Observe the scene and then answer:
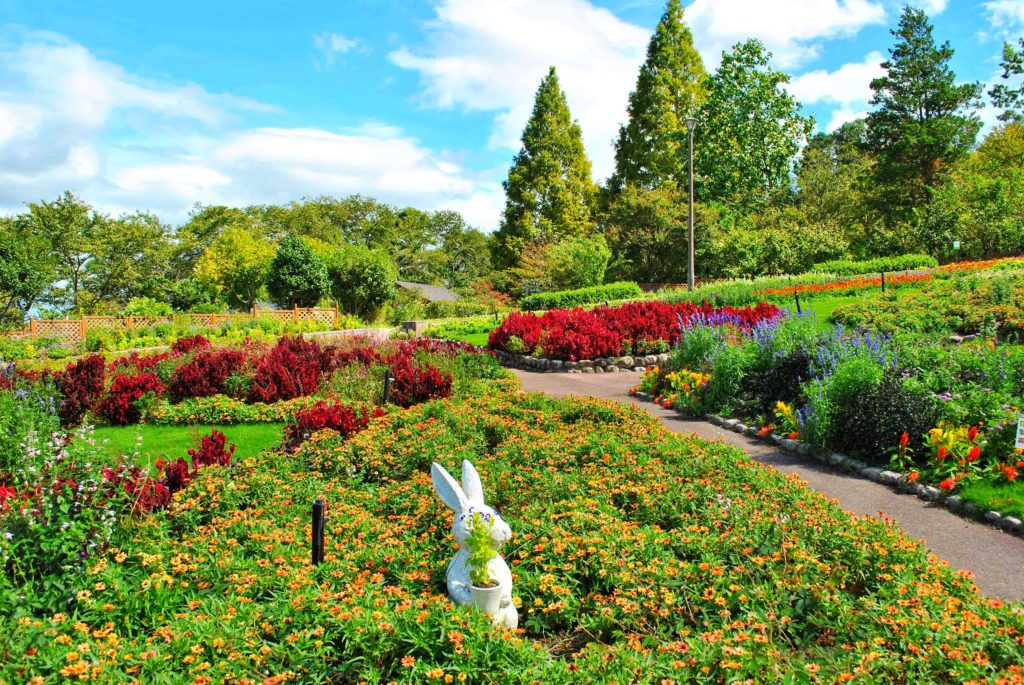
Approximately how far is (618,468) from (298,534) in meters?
2.60

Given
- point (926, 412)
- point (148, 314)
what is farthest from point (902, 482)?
point (148, 314)

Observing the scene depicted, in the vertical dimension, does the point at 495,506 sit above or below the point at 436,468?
below

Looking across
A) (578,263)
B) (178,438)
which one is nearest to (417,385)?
(178,438)

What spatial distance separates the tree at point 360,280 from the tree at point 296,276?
1.24 m

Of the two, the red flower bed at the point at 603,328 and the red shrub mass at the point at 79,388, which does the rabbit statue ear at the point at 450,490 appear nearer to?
the red shrub mass at the point at 79,388

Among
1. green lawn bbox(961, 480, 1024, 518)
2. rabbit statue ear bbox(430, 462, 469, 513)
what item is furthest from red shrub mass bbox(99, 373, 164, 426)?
green lawn bbox(961, 480, 1024, 518)

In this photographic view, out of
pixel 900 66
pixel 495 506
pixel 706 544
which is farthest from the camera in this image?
pixel 900 66

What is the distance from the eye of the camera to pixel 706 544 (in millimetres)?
4035

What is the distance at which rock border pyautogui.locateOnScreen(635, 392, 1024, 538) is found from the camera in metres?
5.29

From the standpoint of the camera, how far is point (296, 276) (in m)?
32.1

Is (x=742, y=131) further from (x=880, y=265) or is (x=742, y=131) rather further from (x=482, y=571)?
(x=482, y=571)

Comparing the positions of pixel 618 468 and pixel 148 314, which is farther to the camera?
pixel 148 314

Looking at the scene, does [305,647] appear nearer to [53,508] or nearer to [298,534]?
[298,534]

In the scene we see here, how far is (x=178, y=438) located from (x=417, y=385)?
3.03m
